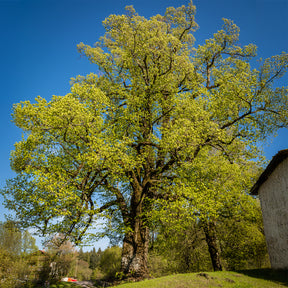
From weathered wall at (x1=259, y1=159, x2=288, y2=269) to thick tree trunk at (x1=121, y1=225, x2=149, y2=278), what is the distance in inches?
380

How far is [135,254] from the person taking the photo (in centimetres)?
1812

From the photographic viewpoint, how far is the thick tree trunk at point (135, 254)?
57.6ft

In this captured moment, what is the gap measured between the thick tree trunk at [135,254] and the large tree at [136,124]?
3.0 inches

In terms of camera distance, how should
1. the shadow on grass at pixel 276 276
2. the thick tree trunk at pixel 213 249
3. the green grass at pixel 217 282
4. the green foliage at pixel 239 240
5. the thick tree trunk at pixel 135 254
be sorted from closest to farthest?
the green grass at pixel 217 282 < the shadow on grass at pixel 276 276 < the thick tree trunk at pixel 135 254 < the thick tree trunk at pixel 213 249 < the green foliage at pixel 239 240

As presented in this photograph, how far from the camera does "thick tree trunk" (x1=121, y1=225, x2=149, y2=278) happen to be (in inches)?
691

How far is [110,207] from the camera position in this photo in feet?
70.0

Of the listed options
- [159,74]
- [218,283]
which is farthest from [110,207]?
[159,74]

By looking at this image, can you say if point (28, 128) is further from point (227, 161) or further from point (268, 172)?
point (268, 172)

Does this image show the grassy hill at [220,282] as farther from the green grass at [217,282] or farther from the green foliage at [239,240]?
the green foliage at [239,240]

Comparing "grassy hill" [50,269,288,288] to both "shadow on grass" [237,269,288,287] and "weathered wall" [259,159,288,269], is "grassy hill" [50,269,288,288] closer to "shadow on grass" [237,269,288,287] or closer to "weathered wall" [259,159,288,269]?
"shadow on grass" [237,269,288,287]

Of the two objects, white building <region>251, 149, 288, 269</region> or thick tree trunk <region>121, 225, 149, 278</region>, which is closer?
white building <region>251, 149, 288, 269</region>

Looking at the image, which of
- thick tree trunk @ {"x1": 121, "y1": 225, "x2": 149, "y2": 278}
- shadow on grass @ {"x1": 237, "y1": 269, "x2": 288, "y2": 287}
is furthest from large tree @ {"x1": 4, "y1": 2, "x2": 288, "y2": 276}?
shadow on grass @ {"x1": 237, "y1": 269, "x2": 288, "y2": 287}

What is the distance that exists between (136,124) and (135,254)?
35.5 feet

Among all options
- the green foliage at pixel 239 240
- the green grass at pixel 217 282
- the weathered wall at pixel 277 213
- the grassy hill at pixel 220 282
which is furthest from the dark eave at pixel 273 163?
the green foliage at pixel 239 240
